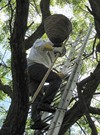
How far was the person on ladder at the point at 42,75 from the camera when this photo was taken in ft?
13.3

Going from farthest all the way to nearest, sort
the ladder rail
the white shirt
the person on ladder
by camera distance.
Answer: the white shirt < the person on ladder < the ladder rail

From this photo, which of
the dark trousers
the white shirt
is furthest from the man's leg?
the white shirt

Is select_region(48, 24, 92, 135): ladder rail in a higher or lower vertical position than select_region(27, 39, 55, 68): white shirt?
lower

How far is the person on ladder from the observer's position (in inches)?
160

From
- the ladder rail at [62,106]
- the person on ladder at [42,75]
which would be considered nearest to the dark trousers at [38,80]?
the person on ladder at [42,75]

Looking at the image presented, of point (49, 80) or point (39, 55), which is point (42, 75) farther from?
point (39, 55)

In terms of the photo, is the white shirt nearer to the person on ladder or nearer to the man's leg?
the person on ladder

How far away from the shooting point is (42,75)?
166 inches

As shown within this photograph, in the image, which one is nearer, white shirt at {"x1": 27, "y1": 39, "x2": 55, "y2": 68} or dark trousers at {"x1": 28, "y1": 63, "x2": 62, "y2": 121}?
dark trousers at {"x1": 28, "y1": 63, "x2": 62, "y2": 121}

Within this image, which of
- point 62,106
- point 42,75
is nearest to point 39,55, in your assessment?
point 42,75

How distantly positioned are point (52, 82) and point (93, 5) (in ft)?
3.90

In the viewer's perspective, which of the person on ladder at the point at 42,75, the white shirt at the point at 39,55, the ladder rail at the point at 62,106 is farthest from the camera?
the white shirt at the point at 39,55

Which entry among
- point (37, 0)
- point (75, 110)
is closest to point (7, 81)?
point (37, 0)

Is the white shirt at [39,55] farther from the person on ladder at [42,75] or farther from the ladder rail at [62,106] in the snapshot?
the ladder rail at [62,106]
